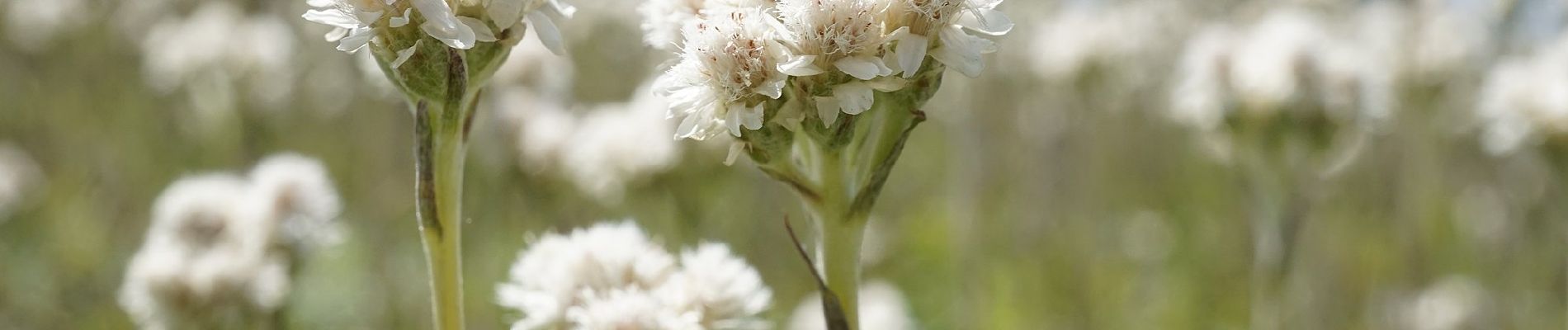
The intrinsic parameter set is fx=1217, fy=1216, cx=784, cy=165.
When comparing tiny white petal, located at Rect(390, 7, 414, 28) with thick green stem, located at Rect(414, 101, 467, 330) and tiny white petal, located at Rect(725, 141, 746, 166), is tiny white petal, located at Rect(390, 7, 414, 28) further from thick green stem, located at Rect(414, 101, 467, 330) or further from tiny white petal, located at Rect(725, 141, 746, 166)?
tiny white petal, located at Rect(725, 141, 746, 166)

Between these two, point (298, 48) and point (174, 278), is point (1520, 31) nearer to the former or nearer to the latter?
point (174, 278)

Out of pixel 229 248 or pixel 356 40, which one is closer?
pixel 356 40

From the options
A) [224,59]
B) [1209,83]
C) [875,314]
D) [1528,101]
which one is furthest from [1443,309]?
[224,59]

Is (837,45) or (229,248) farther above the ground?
(229,248)

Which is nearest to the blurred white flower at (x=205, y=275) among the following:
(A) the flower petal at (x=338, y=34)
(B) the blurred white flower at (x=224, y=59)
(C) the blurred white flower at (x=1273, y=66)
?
(A) the flower petal at (x=338, y=34)

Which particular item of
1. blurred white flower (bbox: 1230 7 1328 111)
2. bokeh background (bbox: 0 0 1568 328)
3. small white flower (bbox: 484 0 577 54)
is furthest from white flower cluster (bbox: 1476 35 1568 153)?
small white flower (bbox: 484 0 577 54)

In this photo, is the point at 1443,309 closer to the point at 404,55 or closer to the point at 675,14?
the point at 675,14

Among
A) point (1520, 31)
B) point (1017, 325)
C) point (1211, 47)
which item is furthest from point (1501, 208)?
point (1211, 47)
